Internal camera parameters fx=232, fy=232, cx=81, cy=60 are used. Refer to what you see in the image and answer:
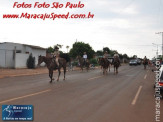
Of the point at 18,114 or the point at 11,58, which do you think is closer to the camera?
the point at 18,114

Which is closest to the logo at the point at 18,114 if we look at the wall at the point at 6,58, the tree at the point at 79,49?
the wall at the point at 6,58

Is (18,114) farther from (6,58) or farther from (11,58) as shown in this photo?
(11,58)

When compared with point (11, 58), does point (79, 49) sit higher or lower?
higher

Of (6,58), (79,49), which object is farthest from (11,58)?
(79,49)

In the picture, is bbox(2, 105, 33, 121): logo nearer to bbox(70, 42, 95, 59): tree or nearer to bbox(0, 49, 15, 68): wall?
bbox(0, 49, 15, 68): wall

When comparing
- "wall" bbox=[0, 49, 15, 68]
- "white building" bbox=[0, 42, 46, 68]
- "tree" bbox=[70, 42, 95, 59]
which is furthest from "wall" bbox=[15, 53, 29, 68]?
"tree" bbox=[70, 42, 95, 59]

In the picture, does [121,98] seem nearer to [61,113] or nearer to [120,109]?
[120,109]

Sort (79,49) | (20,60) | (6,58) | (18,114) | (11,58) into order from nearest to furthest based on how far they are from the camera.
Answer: (18,114), (6,58), (11,58), (20,60), (79,49)

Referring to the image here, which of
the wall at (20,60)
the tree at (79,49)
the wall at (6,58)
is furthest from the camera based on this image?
the tree at (79,49)

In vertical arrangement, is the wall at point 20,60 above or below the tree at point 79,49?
below

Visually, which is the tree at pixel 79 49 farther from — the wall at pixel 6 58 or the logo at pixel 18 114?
the logo at pixel 18 114

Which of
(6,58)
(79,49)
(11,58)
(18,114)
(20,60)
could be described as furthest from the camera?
(79,49)

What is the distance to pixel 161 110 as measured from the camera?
895 cm

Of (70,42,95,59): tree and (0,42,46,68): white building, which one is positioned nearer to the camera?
(0,42,46,68): white building
